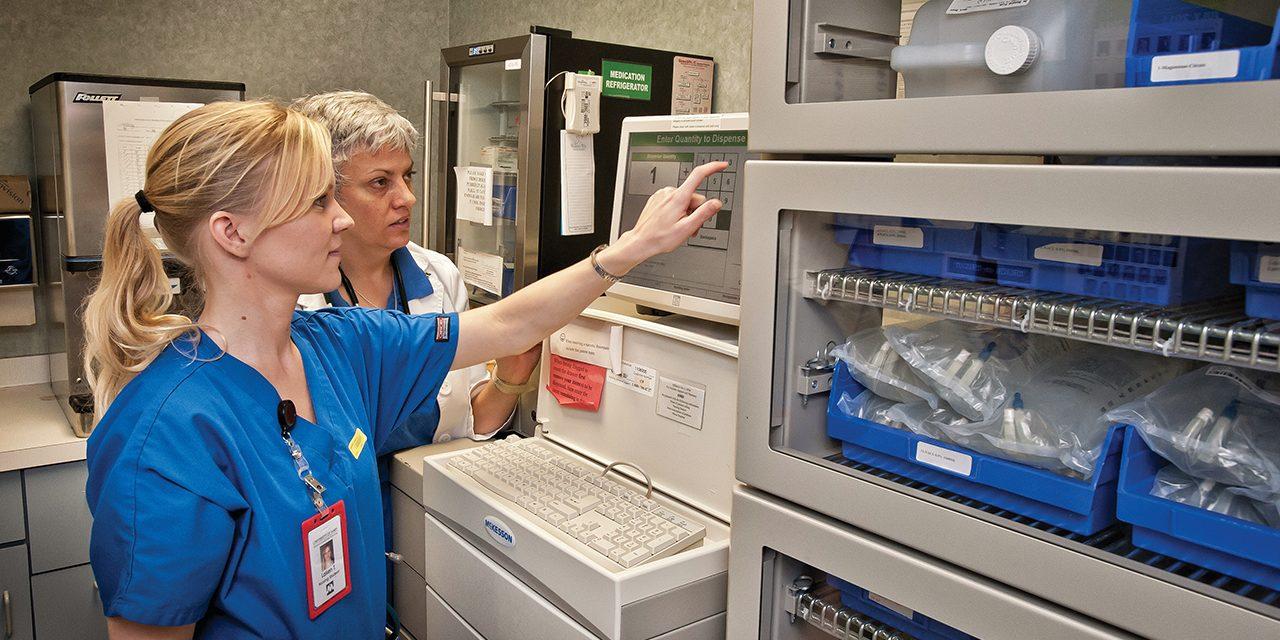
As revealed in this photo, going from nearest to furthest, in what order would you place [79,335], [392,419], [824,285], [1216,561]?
[1216,561]
[824,285]
[392,419]
[79,335]

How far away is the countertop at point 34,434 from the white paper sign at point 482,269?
113 centimetres

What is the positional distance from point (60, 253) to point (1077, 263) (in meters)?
2.72

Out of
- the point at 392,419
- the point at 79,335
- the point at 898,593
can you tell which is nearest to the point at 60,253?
the point at 79,335

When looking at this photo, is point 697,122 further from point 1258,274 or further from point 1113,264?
point 1258,274

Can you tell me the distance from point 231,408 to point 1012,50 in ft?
3.56

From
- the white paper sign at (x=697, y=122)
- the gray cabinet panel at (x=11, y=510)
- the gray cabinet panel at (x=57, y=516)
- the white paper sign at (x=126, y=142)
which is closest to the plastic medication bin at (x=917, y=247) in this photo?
the white paper sign at (x=697, y=122)

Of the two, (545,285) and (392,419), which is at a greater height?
(545,285)

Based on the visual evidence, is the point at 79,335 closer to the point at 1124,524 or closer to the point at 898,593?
the point at 898,593

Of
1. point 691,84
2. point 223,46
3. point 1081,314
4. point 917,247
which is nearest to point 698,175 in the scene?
point 917,247

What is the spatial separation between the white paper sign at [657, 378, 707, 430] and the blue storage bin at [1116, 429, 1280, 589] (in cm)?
70

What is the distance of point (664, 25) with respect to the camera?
271cm

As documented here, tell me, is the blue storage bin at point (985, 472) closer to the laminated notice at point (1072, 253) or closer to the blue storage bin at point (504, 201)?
the laminated notice at point (1072, 253)

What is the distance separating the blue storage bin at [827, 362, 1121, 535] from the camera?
3.20ft

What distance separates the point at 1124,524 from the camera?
1016 mm
